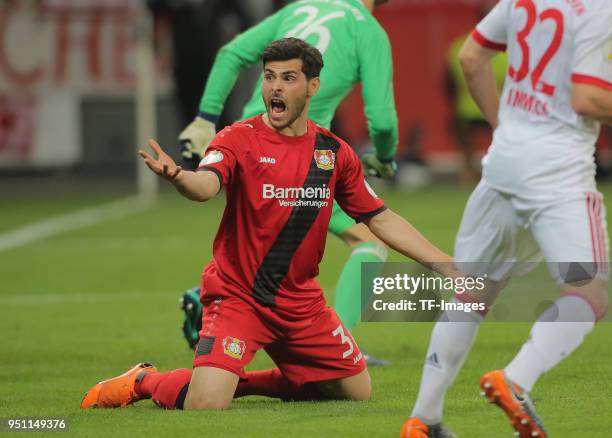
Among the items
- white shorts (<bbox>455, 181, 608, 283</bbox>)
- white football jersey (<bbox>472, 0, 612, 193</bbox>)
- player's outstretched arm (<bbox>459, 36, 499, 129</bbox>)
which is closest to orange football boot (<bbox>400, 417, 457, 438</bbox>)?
white shorts (<bbox>455, 181, 608, 283</bbox>)

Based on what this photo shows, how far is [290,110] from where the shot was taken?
21.9 ft

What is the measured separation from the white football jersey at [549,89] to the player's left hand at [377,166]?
263 cm

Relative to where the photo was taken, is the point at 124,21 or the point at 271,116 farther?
the point at 124,21

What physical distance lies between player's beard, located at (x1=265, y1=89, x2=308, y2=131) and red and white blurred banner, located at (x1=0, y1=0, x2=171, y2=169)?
17.8 meters

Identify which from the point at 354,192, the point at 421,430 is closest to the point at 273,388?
the point at 354,192

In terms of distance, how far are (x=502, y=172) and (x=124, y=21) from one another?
19.2 metres

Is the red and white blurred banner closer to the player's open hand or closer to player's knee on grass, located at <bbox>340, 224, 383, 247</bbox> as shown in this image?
player's knee on grass, located at <bbox>340, 224, 383, 247</bbox>

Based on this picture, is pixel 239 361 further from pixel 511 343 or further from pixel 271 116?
pixel 511 343

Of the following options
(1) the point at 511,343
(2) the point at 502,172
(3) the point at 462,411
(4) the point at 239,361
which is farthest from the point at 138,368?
(1) the point at 511,343

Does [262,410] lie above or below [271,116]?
below

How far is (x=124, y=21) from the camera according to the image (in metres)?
24.5

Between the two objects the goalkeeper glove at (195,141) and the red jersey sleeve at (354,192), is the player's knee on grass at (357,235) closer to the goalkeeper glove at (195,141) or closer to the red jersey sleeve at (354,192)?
the goalkeeper glove at (195,141)

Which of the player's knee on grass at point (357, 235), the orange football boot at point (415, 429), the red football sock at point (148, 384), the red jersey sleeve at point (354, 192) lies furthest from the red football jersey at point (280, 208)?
the player's knee on grass at point (357, 235)

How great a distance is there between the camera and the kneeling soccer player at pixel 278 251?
263 inches
